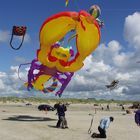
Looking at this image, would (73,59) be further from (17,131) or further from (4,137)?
(4,137)

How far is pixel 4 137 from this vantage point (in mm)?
19625

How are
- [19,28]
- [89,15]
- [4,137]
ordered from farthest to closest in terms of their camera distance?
[89,15] < [19,28] < [4,137]

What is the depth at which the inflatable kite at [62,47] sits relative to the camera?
86.9 ft

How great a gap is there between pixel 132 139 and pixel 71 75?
1234 cm

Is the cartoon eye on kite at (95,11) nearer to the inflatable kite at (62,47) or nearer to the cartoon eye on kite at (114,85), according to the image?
the inflatable kite at (62,47)

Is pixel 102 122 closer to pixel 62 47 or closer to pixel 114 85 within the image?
pixel 62 47

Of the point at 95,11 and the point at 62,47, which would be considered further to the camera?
the point at 62,47

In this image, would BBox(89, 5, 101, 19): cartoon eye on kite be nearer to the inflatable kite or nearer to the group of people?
the inflatable kite

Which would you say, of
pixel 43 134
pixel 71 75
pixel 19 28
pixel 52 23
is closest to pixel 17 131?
pixel 43 134

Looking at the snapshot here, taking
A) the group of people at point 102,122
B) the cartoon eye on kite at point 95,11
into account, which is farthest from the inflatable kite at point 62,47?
the group of people at point 102,122

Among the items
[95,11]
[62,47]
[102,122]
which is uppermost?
[95,11]

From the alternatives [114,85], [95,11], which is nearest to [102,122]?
[95,11]

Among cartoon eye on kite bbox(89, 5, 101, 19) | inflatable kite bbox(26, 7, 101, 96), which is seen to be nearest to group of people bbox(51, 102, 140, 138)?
inflatable kite bbox(26, 7, 101, 96)

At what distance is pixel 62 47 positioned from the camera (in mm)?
30047
